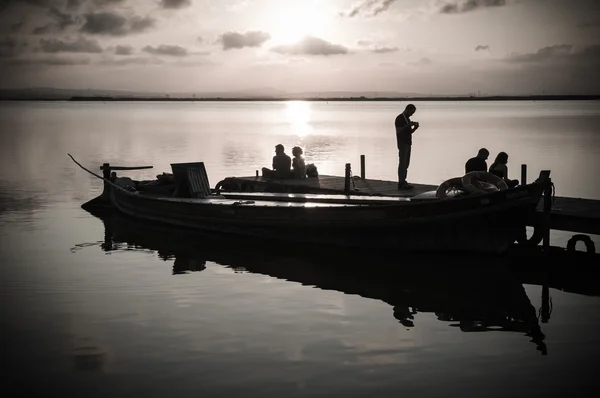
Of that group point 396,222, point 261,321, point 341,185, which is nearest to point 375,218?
point 396,222

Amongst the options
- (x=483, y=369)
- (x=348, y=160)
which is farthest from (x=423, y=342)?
(x=348, y=160)

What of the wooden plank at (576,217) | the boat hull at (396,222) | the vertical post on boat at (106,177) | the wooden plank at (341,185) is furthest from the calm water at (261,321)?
the wooden plank at (341,185)

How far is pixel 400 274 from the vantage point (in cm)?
1575

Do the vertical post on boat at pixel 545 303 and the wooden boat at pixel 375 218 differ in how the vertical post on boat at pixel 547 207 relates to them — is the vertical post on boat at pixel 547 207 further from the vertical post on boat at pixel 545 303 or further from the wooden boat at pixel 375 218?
the vertical post on boat at pixel 545 303

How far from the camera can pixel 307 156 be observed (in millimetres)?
51000

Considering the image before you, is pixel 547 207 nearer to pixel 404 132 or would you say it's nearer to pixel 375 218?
pixel 375 218

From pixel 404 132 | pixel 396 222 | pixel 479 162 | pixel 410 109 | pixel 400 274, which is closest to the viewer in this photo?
pixel 400 274

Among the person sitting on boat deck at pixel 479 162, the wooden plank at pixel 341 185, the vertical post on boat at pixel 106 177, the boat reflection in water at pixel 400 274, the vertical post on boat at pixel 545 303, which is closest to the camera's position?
the vertical post on boat at pixel 545 303

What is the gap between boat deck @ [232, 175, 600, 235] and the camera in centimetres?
1578

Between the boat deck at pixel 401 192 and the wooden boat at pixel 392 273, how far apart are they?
1.65 metres

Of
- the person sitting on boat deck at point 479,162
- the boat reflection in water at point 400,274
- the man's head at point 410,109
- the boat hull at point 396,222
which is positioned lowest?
the boat reflection in water at point 400,274

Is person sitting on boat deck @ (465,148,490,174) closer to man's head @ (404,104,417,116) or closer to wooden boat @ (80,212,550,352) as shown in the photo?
wooden boat @ (80,212,550,352)

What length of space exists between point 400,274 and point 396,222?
1315 millimetres

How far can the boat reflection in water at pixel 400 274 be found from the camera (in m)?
12.7
